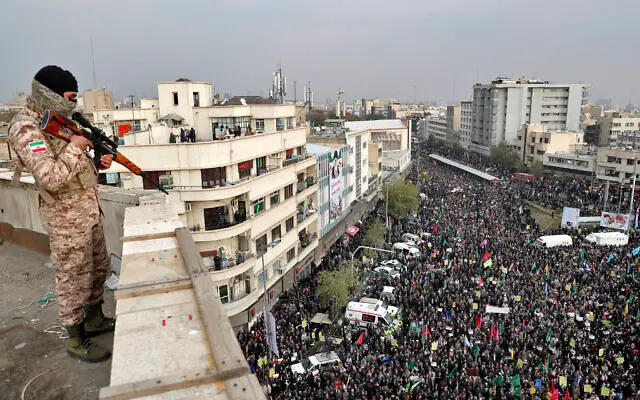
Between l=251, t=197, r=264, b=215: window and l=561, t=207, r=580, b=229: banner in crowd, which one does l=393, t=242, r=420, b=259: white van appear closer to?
l=251, t=197, r=264, b=215: window

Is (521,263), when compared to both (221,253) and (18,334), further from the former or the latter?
(18,334)

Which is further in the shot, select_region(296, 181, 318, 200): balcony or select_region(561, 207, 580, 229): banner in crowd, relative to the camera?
select_region(561, 207, 580, 229): banner in crowd

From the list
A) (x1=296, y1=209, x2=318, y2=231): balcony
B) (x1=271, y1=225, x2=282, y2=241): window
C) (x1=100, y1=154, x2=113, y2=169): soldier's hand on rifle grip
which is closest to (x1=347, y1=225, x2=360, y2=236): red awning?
(x1=296, y1=209, x2=318, y2=231): balcony

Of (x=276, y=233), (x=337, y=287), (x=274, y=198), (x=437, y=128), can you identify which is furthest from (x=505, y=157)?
(x=274, y=198)

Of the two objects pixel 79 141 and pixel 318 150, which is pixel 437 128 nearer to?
pixel 318 150

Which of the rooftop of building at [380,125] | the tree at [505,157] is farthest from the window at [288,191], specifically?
the rooftop of building at [380,125]

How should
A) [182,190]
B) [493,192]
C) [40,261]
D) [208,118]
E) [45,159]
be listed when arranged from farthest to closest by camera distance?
[493,192] < [208,118] < [182,190] < [40,261] < [45,159]

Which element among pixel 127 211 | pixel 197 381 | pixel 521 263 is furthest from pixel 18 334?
pixel 521 263
